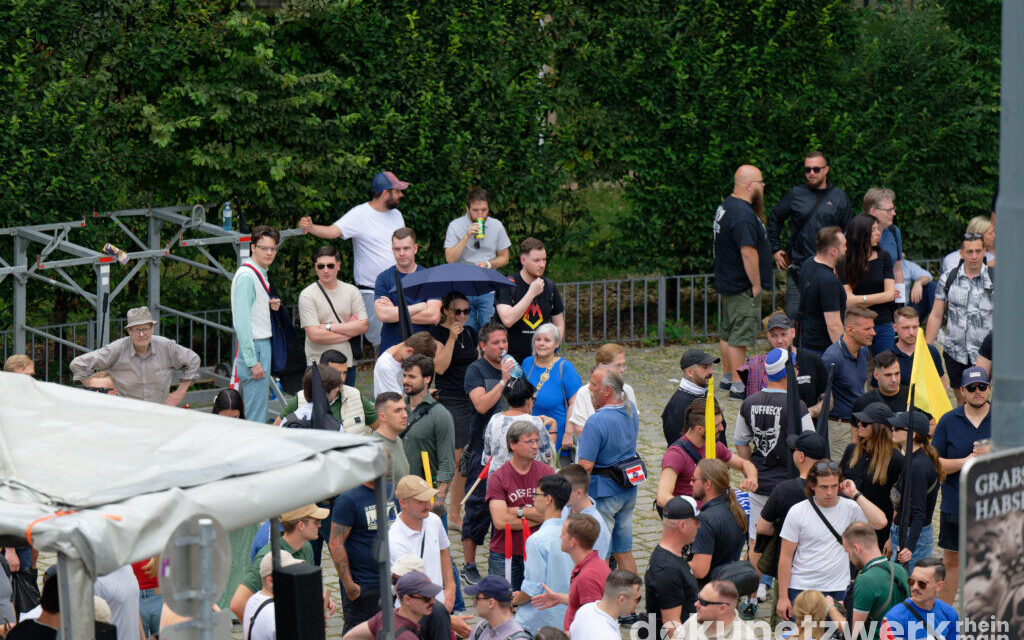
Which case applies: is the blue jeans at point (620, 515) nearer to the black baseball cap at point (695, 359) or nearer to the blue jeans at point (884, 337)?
the black baseball cap at point (695, 359)

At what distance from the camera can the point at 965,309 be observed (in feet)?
44.9

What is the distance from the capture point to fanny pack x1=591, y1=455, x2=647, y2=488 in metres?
10.5

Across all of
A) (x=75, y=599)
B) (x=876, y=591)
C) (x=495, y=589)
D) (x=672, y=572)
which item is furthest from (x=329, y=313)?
(x=75, y=599)

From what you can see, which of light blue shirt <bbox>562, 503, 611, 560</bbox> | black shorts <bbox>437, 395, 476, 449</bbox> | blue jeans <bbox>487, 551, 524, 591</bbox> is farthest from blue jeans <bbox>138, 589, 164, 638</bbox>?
black shorts <bbox>437, 395, 476, 449</bbox>

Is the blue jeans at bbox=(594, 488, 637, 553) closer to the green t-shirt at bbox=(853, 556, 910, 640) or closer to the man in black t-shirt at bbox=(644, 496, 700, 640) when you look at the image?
the man in black t-shirt at bbox=(644, 496, 700, 640)

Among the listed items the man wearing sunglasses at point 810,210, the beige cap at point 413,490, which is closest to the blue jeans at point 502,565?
the beige cap at point 413,490

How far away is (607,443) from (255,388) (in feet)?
13.7

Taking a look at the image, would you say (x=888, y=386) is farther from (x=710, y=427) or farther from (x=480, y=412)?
(x=480, y=412)

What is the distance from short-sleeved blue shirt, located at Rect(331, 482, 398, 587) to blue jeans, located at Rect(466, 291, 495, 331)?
15.1 feet

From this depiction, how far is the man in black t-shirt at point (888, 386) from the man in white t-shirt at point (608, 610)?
3402 mm

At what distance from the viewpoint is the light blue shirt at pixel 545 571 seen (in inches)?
362

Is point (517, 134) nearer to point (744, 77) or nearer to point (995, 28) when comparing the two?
point (744, 77)

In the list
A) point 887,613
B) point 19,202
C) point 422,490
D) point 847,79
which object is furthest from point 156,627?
point 847,79

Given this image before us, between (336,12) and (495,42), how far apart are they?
6.73ft
